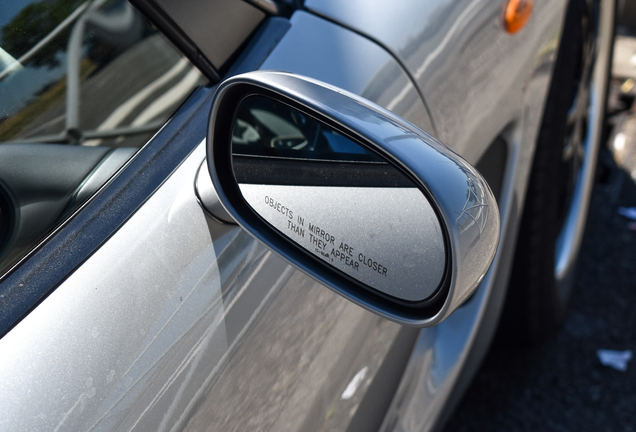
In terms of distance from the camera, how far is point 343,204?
0.75 metres

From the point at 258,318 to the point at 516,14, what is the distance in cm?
109

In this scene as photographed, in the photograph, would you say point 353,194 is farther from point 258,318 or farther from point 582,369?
point 582,369

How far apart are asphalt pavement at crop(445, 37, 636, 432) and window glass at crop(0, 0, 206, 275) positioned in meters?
1.85

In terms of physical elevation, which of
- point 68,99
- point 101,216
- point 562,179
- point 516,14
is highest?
point 516,14

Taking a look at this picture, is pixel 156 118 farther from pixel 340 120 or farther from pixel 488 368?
pixel 488 368

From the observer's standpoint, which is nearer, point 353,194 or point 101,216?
point 353,194

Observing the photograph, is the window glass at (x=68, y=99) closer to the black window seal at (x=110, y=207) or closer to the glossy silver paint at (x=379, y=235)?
the black window seal at (x=110, y=207)

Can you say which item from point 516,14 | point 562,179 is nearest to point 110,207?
point 516,14

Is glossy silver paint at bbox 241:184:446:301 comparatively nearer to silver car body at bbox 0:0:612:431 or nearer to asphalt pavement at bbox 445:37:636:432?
silver car body at bbox 0:0:612:431

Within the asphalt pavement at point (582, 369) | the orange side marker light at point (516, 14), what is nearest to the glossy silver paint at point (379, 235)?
the orange side marker light at point (516, 14)

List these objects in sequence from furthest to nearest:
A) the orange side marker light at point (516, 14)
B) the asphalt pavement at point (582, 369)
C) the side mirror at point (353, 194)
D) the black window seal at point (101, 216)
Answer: the asphalt pavement at point (582, 369) → the orange side marker light at point (516, 14) → the black window seal at point (101, 216) → the side mirror at point (353, 194)

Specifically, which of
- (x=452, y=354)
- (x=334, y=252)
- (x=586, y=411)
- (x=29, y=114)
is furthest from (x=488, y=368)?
(x=29, y=114)

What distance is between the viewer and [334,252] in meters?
0.75

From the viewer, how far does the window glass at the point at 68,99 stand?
848 millimetres
